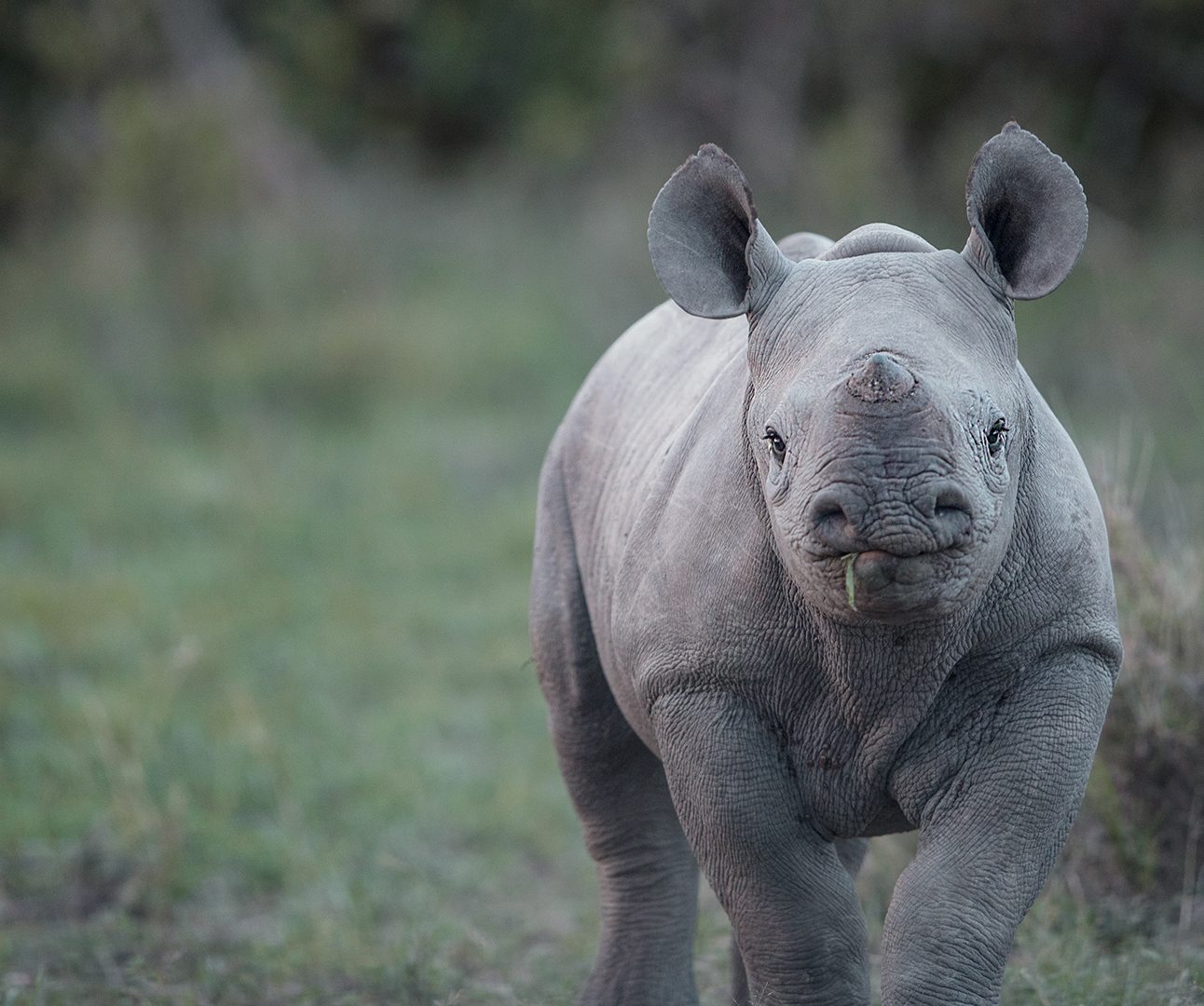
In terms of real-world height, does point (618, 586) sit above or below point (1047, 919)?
above

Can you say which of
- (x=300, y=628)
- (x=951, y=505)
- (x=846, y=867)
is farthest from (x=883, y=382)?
(x=300, y=628)

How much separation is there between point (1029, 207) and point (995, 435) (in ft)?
1.88

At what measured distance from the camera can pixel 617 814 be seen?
14.2ft

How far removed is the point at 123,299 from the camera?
45.3ft

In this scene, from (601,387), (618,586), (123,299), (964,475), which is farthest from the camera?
(123,299)

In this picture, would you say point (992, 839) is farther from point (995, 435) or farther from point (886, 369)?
point (886, 369)

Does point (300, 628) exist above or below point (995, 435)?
above

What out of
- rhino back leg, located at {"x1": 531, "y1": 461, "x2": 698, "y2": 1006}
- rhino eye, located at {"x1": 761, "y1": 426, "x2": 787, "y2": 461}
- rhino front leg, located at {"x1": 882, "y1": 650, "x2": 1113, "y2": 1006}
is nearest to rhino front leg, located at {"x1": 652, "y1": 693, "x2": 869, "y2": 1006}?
rhino front leg, located at {"x1": 882, "y1": 650, "x2": 1113, "y2": 1006}

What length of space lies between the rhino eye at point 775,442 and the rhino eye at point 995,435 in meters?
0.36

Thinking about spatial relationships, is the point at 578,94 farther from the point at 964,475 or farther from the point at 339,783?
the point at 964,475

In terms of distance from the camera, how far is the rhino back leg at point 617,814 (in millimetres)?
4266

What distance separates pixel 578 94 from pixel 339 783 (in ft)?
48.7

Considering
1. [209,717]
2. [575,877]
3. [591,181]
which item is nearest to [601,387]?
[575,877]

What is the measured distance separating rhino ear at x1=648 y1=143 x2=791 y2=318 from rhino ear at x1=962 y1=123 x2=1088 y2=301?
41 centimetres
